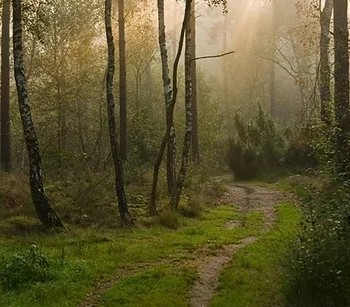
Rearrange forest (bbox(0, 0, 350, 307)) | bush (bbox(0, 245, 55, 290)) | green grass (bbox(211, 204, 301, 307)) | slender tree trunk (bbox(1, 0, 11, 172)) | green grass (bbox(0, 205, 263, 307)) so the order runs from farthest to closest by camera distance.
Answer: slender tree trunk (bbox(1, 0, 11, 172))
bush (bbox(0, 245, 55, 290))
green grass (bbox(0, 205, 263, 307))
forest (bbox(0, 0, 350, 307))
green grass (bbox(211, 204, 301, 307))

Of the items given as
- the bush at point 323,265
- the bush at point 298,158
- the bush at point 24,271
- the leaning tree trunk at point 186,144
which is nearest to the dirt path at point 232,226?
the bush at point 323,265

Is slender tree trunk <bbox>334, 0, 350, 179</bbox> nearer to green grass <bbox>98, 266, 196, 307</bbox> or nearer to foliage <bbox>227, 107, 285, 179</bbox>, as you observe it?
green grass <bbox>98, 266, 196, 307</bbox>

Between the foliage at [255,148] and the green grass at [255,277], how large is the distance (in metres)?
16.6

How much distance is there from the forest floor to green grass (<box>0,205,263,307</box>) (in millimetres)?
16

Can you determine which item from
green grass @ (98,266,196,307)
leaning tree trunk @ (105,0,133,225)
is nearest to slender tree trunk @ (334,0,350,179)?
leaning tree trunk @ (105,0,133,225)

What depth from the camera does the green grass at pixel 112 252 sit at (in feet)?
28.0

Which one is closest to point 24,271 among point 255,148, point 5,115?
point 5,115

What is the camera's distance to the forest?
840 centimetres

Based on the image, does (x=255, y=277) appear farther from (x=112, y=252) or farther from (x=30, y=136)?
(x=30, y=136)

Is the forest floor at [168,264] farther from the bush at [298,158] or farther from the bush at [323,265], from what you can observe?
the bush at [298,158]

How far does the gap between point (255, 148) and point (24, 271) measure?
21.5 m

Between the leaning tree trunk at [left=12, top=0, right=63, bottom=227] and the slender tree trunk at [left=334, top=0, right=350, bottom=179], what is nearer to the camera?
the leaning tree trunk at [left=12, top=0, right=63, bottom=227]

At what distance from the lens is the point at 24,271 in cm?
916

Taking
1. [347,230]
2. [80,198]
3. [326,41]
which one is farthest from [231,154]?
[347,230]
